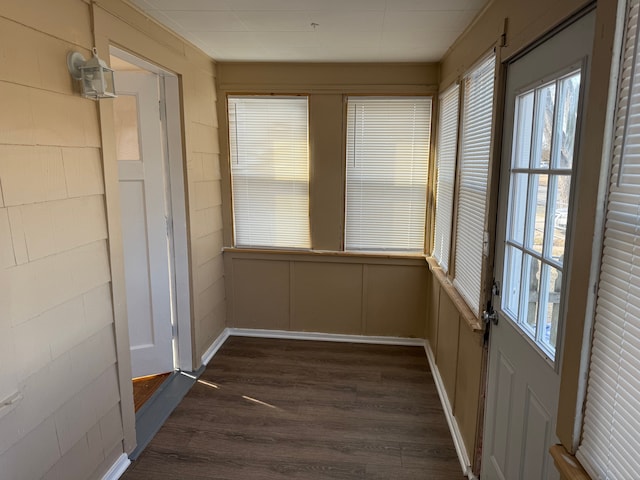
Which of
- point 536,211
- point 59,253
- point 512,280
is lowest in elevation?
point 512,280

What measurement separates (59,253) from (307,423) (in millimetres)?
1695

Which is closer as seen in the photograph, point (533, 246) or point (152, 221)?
point (533, 246)

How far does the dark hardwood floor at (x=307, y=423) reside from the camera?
2.20 meters

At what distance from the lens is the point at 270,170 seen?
3555mm

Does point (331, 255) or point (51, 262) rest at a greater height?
point (51, 262)

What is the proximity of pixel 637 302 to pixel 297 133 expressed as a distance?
291 centimetres

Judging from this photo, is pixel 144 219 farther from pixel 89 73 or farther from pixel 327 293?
pixel 327 293

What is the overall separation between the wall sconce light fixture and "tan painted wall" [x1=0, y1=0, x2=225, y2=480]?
4 centimetres

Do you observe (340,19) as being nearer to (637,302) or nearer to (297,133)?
(297,133)

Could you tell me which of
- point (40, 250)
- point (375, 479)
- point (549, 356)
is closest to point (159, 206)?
point (40, 250)

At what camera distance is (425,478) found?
2.13 meters

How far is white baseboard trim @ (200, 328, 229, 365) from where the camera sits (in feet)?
10.9

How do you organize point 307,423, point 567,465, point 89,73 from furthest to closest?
1. point 307,423
2. point 89,73
3. point 567,465

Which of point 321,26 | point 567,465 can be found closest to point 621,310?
point 567,465
